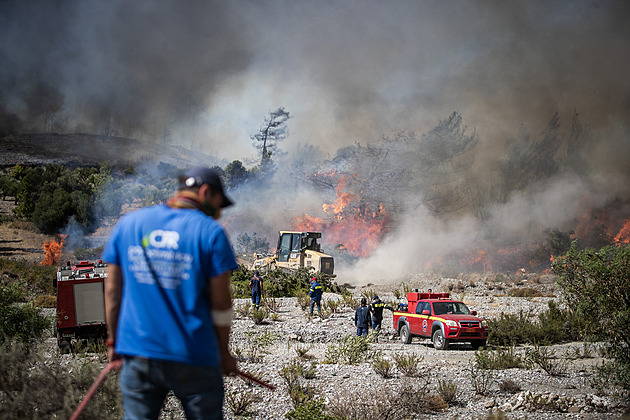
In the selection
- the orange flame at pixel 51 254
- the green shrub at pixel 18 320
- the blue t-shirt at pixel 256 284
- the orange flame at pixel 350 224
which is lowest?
the green shrub at pixel 18 320

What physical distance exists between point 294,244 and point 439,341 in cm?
1691

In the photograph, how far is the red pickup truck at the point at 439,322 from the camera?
13.6 metres

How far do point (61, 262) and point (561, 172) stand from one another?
150ft

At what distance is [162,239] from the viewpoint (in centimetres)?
279

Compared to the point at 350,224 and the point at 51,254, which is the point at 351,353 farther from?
the point at 350,224

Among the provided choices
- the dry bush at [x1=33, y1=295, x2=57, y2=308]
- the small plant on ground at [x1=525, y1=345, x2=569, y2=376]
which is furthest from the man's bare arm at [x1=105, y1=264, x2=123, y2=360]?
the dry bush at [x1=33, y1=295, x2=57, y2=308]

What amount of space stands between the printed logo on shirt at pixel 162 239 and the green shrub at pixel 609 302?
7.66m

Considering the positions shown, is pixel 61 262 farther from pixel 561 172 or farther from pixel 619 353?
pixel 561 172

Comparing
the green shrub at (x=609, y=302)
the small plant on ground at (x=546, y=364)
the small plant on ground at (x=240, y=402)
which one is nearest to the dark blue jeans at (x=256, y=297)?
the small plant on ground at (x=546, y=364)

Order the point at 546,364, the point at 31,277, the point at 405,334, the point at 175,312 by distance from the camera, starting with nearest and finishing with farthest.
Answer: the point at 175,312, the point at 546,364, the point at 405,334, the point at 31,277

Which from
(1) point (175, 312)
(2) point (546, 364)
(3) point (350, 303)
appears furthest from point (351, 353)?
(3) point (350, 303)

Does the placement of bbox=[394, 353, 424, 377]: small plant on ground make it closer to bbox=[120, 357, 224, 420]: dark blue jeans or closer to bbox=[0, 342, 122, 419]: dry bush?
bbox=[0, 342, 122, 419]: dry bush

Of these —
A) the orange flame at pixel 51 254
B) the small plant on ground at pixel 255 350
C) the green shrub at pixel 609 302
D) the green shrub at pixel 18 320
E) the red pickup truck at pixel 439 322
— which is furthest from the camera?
the orange flame at pixel 51 254

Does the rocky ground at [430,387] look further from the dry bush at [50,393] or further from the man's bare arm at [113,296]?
the man's bare arm at [113,296]
